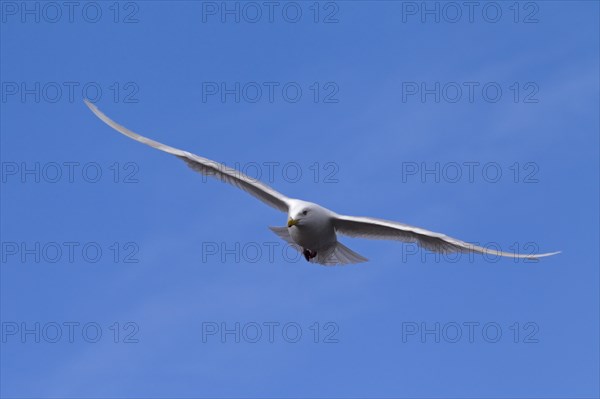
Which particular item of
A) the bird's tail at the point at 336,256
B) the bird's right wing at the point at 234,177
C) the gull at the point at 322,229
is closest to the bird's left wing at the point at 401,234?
the gull at the point at 322,229

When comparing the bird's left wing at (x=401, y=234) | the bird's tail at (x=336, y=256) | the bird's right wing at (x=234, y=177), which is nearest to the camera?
the bird's left wing at (x=401, y=234)

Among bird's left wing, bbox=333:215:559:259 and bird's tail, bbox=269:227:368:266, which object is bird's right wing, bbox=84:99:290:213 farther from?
bird's left wing, bbox=333:215:559:259

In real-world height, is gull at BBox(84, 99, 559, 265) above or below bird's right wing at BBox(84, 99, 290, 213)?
below

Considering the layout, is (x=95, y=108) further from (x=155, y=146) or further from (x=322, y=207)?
(x=322, y=207)

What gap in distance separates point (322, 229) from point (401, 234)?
2.22m

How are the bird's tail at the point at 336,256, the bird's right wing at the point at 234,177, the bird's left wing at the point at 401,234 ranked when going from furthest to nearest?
the bird's right wing at the point at 234,177
the bird's tail at the point at 336,256
the bird's left wing at the point at 401,234

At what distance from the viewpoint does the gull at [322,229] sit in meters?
32.9

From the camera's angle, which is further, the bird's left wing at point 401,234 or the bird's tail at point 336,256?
the bird's tail at point 336,256

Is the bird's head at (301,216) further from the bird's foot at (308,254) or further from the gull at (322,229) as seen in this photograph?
the bird's foot at (308,254)

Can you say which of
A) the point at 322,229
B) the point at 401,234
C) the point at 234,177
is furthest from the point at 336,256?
the point at 234,177

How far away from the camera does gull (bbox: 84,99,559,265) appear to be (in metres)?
32.9

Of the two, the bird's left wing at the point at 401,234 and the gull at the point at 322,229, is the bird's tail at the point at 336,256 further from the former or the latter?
the bird's left wing at the point at 401,234

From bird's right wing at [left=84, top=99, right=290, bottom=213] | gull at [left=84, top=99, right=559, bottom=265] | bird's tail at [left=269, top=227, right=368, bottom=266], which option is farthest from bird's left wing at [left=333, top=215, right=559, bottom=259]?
bird's right wing at [left=84, top=99, right=290, bottom=213]

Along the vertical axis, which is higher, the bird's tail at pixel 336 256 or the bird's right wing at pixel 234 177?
the bird's right wing at pixel 234 177
